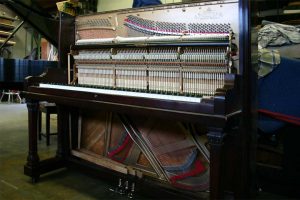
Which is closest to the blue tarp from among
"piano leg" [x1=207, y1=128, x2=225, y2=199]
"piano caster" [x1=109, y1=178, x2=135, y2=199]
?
"piano leg" [x1=207, y1=128, x2=225, y2=199]

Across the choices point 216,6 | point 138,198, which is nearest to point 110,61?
point 216,6

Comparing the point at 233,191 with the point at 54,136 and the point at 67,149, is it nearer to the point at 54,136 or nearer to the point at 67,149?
the point at 67,149

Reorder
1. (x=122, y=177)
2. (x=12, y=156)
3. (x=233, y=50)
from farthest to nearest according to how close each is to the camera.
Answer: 1. (x=12, y=156)
2. (x=122, y=177)
3. (x=233, y=50)

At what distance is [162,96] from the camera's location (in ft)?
5.36

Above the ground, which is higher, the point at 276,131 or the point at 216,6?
the point at 216,6

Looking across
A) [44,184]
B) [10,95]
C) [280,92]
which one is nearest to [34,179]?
[44,184]

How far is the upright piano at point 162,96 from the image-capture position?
1605 millimetres

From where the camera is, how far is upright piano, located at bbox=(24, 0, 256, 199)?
63.2 inches

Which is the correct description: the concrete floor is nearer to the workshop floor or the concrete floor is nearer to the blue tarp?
the workshop floor

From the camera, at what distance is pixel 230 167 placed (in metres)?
1.92

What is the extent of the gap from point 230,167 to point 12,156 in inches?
96.0

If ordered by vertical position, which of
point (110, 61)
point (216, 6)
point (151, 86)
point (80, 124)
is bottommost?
point (80, 124)

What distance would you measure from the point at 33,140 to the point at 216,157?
1688 mm

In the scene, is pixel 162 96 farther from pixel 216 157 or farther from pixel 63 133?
pixel 63 133
